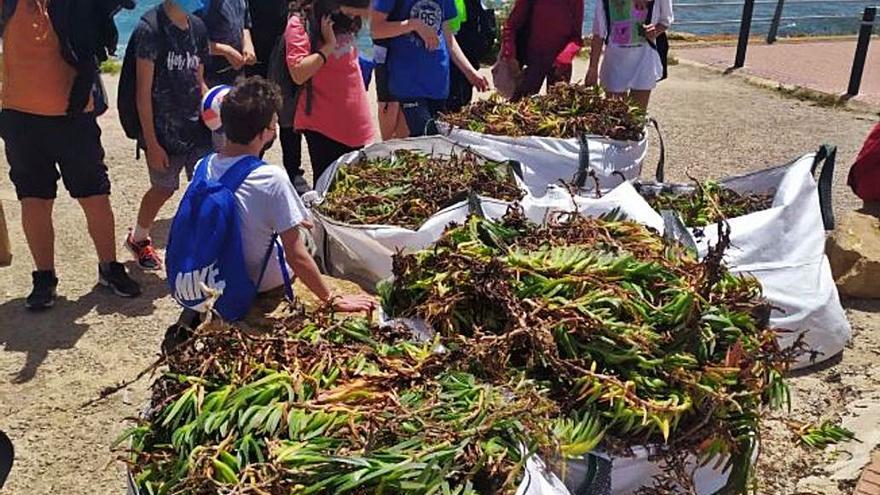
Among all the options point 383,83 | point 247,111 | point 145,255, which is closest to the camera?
point 247,111

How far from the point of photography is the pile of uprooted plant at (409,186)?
425 cm

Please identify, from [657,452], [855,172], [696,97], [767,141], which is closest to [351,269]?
[657,452]

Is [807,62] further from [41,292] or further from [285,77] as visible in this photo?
[41,292]

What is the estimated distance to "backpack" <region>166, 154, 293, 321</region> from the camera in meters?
3.13

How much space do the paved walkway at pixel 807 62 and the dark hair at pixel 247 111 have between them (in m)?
8.30

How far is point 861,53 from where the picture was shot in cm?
991

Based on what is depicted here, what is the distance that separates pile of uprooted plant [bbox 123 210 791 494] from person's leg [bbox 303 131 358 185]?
199 cm

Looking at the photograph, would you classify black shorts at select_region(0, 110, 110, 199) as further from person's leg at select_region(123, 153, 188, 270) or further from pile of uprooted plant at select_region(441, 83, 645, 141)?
pile of uprooted plant at select_region(441, 83, 645, 141)

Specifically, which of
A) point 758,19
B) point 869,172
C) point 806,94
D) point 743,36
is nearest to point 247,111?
point 869,172

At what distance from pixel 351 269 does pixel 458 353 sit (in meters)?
1.82

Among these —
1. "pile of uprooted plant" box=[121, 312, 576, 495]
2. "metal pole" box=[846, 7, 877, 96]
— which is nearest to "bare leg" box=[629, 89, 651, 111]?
"pile of uprooted plant" box=[121, 312, 576, 495]

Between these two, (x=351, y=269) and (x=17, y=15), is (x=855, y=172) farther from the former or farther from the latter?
(x=17, y=15)

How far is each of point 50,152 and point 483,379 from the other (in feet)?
9.72

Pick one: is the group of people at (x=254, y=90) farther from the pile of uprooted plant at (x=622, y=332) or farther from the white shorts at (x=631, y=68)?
the pile of uprooted plant at (x=622, y=332)
